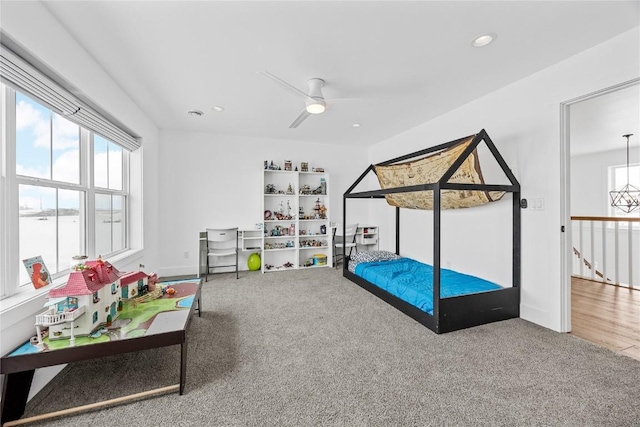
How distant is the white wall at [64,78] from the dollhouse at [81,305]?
11cm

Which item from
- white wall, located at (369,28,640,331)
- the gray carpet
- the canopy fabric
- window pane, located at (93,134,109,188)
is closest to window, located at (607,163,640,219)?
white wall, located at (369,28,640,331)

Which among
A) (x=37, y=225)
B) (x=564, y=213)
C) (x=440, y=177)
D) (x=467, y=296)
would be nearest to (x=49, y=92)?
(x=37, y=225)

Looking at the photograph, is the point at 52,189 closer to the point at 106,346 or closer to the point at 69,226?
the point at 69,226

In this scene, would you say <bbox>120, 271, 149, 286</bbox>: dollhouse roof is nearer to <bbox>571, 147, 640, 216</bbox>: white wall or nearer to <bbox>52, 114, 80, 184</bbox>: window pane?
<bbox>52, 114, 80, 184</bbox>: window pane

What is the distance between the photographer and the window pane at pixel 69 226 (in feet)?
7.21

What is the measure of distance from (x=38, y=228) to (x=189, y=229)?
2.78 metres

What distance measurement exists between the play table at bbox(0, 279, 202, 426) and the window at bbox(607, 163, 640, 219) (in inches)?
329

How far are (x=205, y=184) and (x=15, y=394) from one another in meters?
3.67

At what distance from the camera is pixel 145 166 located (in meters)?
3.76

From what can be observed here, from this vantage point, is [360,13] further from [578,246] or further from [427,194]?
[578,246]

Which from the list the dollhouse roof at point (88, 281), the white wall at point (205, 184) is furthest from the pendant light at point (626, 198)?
the dollhouse roof at point (88, 281)

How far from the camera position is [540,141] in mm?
2625

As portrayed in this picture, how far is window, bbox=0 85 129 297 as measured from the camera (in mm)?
1649

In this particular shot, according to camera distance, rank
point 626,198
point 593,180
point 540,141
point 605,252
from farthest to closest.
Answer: point 593,180
point 626,198
point 605,252
point 540,141
